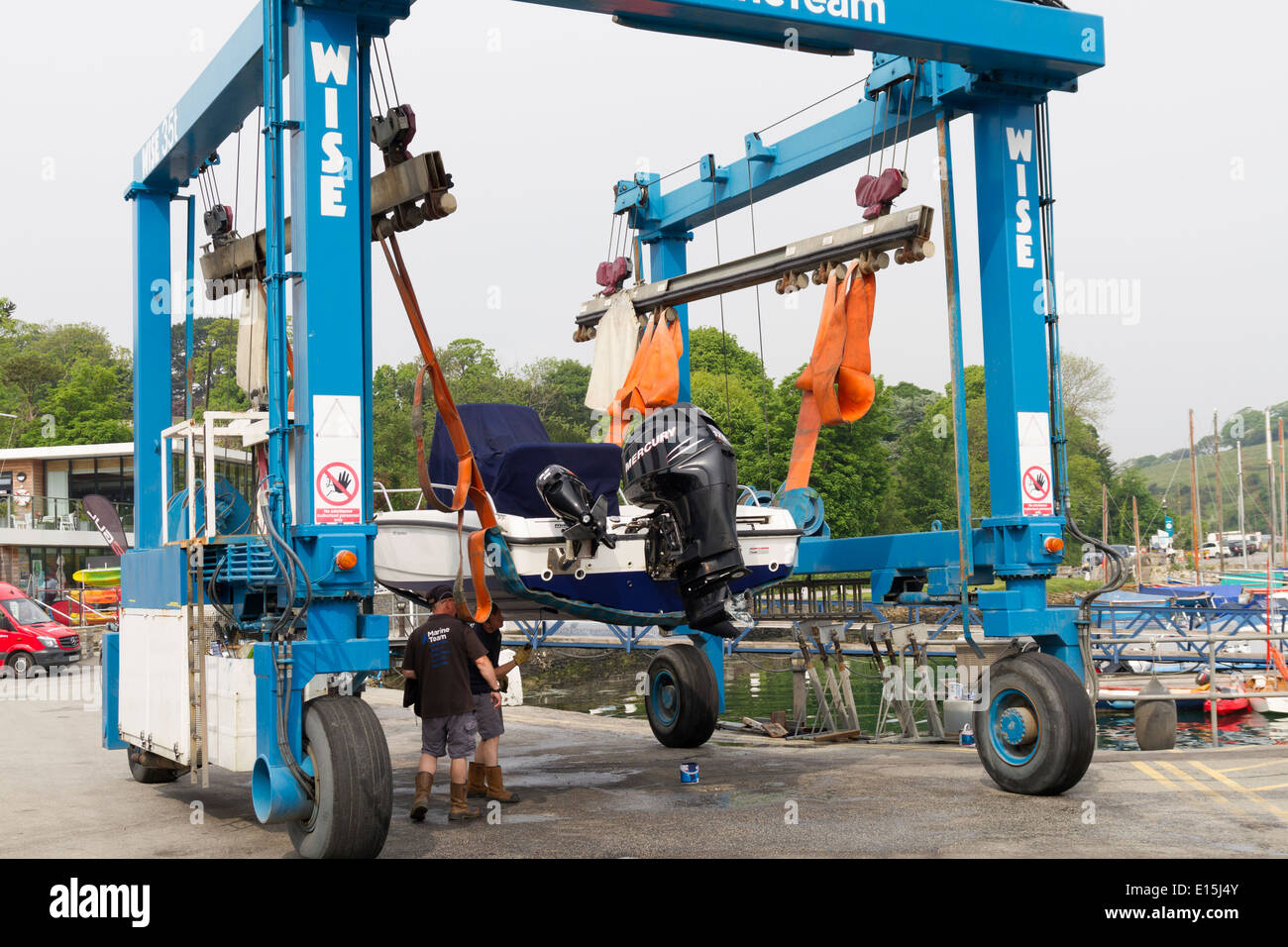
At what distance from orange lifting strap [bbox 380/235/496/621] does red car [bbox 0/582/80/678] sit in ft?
76.8

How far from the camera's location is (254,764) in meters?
7.93

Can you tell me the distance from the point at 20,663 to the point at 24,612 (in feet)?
6.19

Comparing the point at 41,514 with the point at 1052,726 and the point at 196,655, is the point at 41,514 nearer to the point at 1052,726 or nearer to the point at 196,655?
the point at 196,655

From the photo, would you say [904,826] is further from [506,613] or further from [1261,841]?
[506,613]

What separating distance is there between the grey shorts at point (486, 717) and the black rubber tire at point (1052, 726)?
391 cm

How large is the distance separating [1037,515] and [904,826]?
2794 mm

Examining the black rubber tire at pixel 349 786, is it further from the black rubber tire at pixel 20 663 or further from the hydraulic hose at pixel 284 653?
the black rubber tire at pixel 20 663

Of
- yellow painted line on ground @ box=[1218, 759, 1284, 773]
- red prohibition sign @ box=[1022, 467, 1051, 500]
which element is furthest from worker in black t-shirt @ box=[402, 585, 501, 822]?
yellow painted line on ground @ box=[1218, 759, 1284, 773]

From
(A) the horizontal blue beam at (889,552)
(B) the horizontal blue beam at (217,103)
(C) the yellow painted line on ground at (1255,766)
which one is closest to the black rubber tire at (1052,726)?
(A) the horizontal blue beam at (889,552)

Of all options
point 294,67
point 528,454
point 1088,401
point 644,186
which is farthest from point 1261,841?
point 1088,401

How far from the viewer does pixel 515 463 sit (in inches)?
411

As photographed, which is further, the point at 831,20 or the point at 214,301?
the point at 214,301

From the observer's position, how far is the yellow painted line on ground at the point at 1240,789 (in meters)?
8.83

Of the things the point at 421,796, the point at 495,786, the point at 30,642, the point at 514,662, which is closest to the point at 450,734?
the point at 421,796
